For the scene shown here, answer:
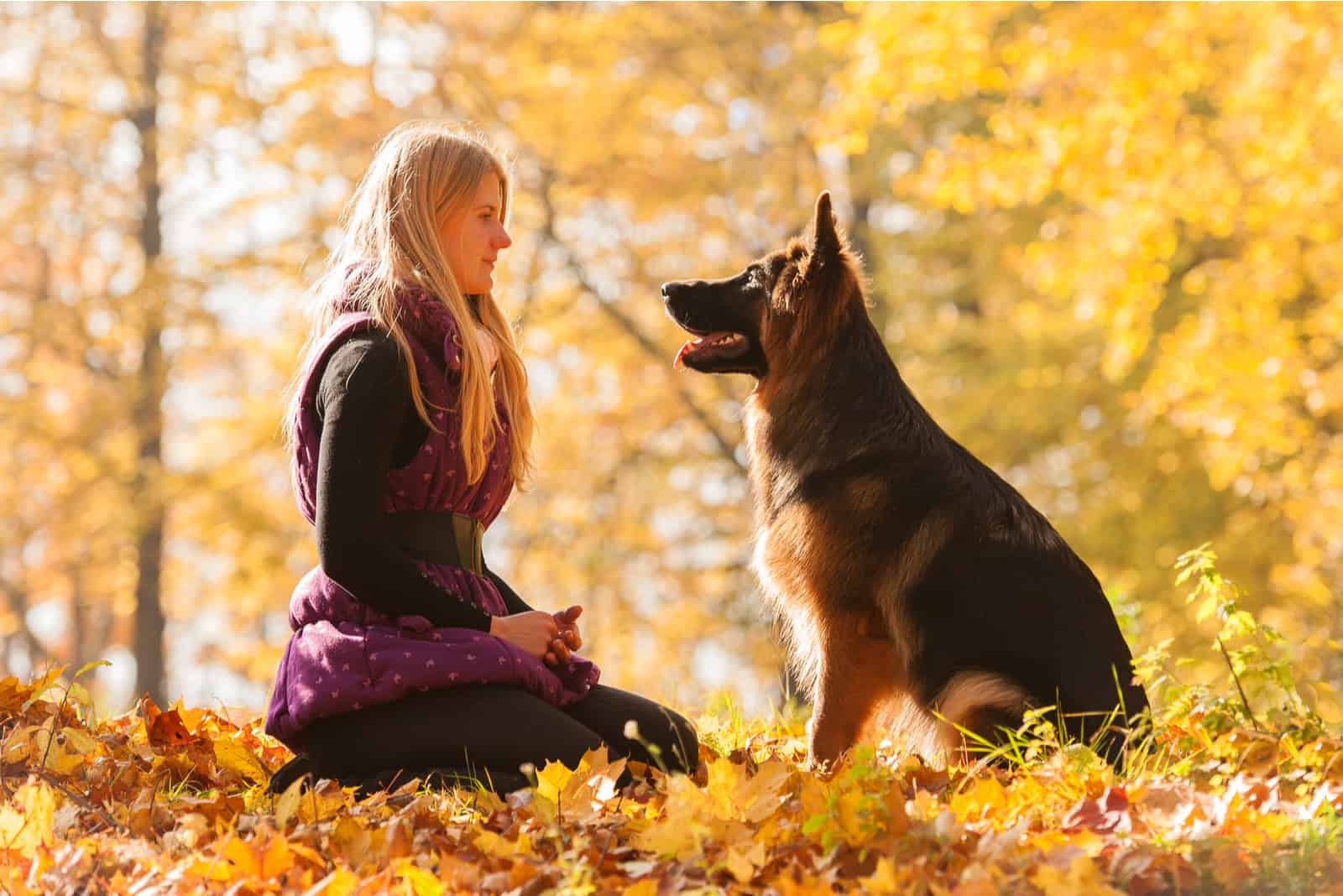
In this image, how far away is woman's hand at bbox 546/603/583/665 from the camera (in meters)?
3.70

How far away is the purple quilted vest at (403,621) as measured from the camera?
3.36 meters

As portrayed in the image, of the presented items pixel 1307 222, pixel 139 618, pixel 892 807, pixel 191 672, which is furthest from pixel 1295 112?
pixel 191 672

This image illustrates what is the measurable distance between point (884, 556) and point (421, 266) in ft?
5.37

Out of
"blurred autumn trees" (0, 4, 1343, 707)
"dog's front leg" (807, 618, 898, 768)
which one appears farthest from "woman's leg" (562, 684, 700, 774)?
"blurred autumn trees" (0, 4, 1343, 707)

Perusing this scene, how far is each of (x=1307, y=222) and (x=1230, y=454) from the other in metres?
2.17

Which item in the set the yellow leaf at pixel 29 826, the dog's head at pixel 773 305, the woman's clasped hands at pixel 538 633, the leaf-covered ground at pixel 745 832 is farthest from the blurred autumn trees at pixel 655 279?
the yellow leaf at pixel 29 826

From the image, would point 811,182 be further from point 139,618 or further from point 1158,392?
point 139,618

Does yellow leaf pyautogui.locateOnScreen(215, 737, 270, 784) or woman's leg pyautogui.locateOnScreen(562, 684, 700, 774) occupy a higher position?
woman's leg pyautogui.locateOnScreen(562, 684, 700, 774)

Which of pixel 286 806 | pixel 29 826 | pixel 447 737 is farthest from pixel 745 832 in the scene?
pixel 29 826

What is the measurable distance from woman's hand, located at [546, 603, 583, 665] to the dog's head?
115 centimetres

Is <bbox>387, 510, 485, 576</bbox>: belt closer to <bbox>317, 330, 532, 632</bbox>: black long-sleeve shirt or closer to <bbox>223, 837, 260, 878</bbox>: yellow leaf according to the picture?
<bbox>317, 330, 532, 632</bbox>: black long-sleeve shirt

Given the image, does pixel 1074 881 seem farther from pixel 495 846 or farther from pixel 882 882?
pixel 495 846

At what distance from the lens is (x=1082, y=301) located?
1140 cm

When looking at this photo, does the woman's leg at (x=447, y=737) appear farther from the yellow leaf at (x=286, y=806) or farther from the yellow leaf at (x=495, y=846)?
the yellow leaf at (x=495, y=846)
